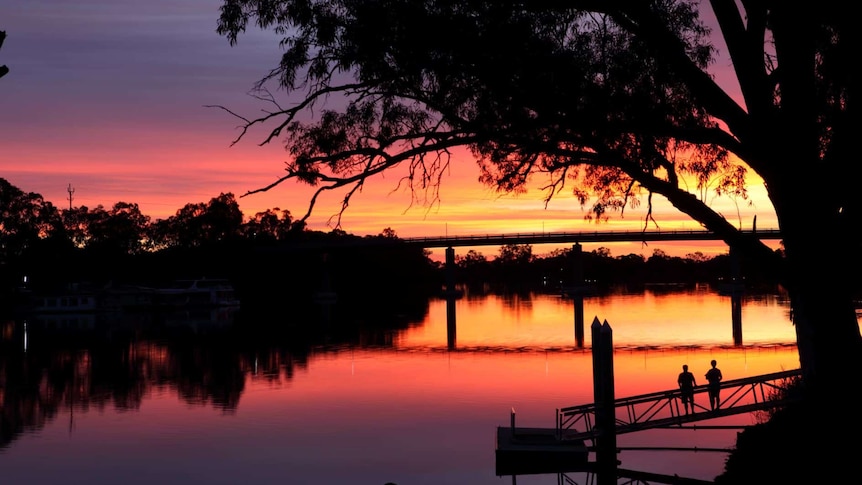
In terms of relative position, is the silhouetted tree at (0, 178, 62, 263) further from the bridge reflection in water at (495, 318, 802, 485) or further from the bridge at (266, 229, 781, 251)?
the bridge reflection in water at (495, 318, 802, 485)

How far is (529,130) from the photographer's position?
646 inches

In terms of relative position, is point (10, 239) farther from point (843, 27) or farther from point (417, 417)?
point (843, 27)

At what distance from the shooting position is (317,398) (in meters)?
39.2

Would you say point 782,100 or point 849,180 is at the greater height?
point 782,100

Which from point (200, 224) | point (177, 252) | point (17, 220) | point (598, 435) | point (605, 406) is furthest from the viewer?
point (200, 224)

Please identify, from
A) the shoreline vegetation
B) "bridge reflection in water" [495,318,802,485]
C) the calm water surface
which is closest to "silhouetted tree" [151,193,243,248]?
the shoreline vegetation

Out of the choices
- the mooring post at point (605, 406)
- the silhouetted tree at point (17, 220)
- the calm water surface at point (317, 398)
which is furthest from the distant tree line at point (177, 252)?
the mooring post at point (605, 406)

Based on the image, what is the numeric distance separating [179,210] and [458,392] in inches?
4520

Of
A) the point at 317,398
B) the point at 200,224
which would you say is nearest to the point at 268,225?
the point at 200,224

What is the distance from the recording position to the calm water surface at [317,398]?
26.2m


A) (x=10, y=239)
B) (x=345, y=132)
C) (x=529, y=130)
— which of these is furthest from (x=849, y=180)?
(x=10, y=239)

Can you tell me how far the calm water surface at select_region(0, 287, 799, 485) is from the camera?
26.2 meters

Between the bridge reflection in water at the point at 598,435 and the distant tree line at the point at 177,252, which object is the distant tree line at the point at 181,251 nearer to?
the distant tree line at the point at 177,252

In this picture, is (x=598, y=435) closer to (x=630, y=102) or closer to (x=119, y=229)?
(x=630, y=102)
